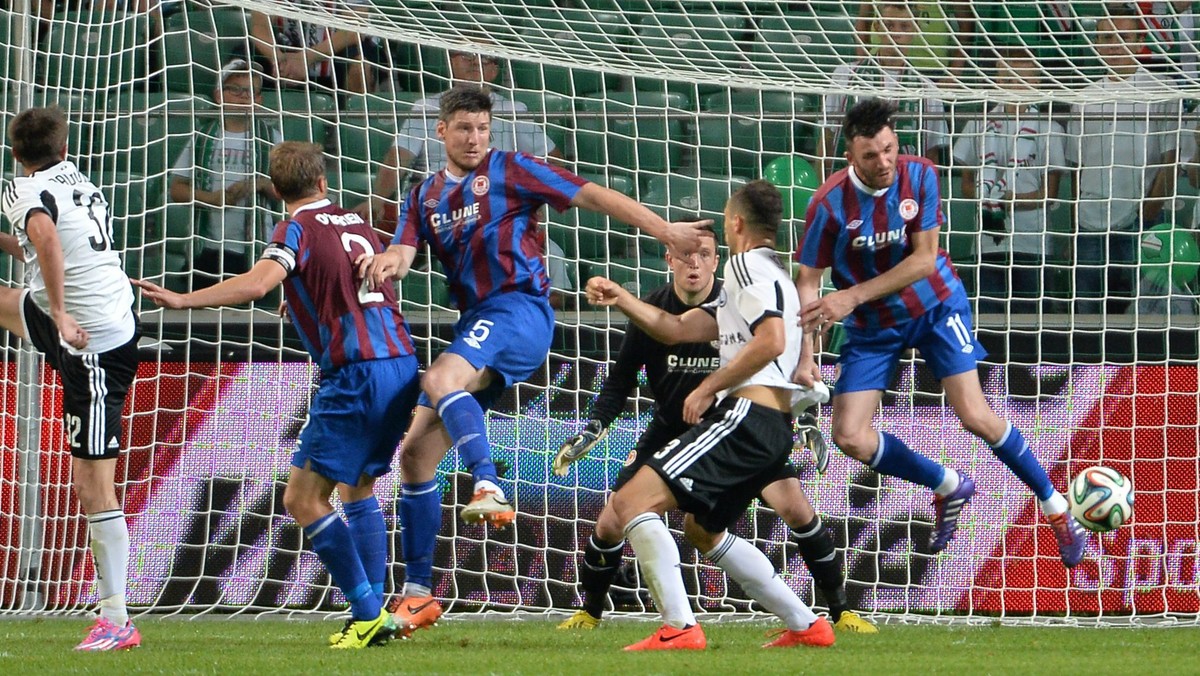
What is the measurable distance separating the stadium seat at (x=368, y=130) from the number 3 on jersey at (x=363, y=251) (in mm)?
2581

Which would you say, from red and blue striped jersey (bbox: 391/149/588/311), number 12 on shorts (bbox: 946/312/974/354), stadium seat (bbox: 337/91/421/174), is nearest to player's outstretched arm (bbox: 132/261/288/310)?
red and blue striped jersey (bbox: 391/149/588/311)

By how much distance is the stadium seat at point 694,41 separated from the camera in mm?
7426

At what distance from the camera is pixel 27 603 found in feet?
24.5

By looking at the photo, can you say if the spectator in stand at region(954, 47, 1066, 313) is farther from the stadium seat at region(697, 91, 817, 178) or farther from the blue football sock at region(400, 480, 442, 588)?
the blue football sock at region(400, 480, 442, 588)

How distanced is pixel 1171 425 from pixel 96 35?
5.44 meters

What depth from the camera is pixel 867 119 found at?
579 centimetres

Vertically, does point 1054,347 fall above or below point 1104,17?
below

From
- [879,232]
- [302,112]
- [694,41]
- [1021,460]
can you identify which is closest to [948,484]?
[1021,460]

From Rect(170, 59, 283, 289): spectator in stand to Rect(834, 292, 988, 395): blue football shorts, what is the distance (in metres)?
3.15

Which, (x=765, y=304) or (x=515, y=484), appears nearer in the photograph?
(x=765, y=304)

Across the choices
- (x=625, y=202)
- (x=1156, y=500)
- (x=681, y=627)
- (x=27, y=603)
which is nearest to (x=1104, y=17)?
(x=1156, y=500)

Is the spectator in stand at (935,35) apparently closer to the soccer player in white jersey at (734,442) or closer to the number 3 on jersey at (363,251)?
the soccer player in white jersey at (734,442)

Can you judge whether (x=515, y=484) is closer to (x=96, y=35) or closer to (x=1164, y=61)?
(x=96, y=35)

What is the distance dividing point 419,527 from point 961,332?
2.26 metres
